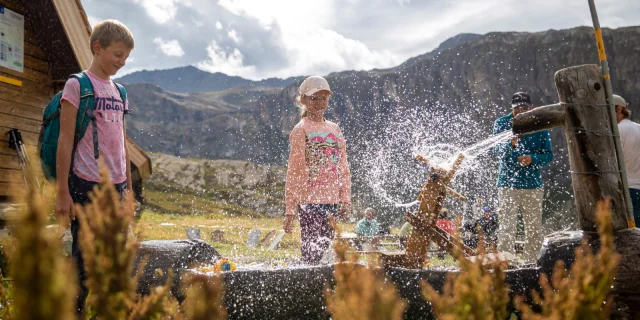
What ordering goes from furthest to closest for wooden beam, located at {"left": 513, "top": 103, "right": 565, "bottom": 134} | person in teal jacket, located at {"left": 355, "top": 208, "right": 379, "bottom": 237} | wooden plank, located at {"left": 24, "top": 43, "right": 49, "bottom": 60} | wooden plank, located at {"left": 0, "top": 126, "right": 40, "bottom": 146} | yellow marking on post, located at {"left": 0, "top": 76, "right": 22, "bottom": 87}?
person in teal jacket, located at {"left": 355, "top": 208, "right": 379, "bottom": 237} < wooden plank, located at {"left": 24, "top": 43, "right": 49, "bottom": 60} < wooden plank, located at {"left": 0, "top": 126, "right": 40, "bottom": 146} < yellow marking on post, located at {"left": 0, "top": 76, "right": 22, "bottom": 87} < wooden beam, located at {"left": 513, "top": 103, "right": 565, "bottom": 134}

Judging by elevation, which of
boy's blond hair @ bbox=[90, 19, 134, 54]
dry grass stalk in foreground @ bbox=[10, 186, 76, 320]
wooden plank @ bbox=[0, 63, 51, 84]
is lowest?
dry grass stalk in foreground @ bbox=[10, 186, 76, 320]

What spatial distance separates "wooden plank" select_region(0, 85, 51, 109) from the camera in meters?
7.79

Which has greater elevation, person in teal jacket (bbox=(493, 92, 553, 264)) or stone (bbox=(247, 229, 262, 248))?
person in teal jacket (bbox=(493, 92, 553, 264))

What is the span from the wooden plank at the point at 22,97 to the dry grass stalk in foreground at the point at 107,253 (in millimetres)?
8228

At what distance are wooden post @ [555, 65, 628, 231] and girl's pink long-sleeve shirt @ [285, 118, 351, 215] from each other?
211 centimetres

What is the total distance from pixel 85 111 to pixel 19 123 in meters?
6.01

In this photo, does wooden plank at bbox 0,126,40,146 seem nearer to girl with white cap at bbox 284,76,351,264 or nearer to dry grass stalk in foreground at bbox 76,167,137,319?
girl with white cap at bbox 284,76,351,264

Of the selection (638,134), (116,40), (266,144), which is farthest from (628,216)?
(266,144)

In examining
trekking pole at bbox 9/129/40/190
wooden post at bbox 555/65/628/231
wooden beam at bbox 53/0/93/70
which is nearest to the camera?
wooden post at bbox 555/65/628/231

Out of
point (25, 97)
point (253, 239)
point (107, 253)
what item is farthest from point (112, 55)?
point (253, 239)

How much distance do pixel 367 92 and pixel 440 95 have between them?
28.7 metres

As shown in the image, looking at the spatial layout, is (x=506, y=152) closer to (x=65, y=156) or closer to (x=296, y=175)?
(x=296, y=175)

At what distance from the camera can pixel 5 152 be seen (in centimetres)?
783

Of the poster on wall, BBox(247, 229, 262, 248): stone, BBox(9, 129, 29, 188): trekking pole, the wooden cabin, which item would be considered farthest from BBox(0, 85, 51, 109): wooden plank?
BBox(247, 229, 262, 248): stone
